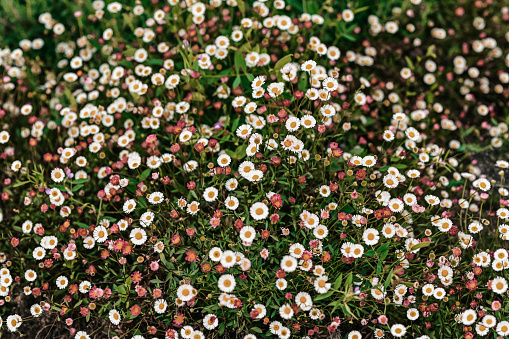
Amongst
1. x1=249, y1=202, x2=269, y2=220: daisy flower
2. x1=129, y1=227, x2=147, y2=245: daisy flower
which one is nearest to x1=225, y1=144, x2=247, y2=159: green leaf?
x1=249, y1=202, x2=269, y2=220: daisy flower

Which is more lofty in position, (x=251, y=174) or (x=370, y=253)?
(x=251, y=174)

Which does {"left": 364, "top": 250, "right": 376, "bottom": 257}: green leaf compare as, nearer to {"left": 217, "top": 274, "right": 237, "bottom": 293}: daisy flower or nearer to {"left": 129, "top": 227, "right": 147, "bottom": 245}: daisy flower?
{"left": 217, "top": 274, "right": 237, "bottom": 293}: daisy flower

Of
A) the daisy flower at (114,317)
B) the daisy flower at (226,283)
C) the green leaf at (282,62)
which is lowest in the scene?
the daisy flower at (114,317)

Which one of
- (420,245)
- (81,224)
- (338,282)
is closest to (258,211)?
(338,282)

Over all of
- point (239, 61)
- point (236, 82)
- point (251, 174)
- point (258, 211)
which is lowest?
point (258, 211)

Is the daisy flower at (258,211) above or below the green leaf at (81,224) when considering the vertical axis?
above

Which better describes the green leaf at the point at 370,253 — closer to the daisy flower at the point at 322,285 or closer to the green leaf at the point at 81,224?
the daisy flower at the point at 322,285

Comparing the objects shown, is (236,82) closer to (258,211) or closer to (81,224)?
(258,211)

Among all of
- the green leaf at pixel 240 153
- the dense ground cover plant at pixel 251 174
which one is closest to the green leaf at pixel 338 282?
the dense ground cover plant at pixel 251 174

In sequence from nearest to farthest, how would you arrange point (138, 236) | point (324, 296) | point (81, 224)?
point (324, 296) → point (138, 236) → point (81, 224)
